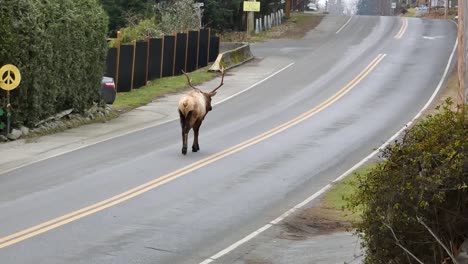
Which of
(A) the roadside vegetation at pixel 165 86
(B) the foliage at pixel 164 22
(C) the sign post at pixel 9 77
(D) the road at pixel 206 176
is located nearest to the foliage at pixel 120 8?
(B) the foliage at pixel 164 22

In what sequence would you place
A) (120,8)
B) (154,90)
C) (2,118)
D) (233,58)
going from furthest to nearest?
(120,8) → (233,58) → (154,90) → (2,118)

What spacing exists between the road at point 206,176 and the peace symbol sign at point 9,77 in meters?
2.24

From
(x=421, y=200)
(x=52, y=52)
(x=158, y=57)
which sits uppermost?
(x=52, y=52)

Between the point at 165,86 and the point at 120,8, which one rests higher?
the point at 120,8

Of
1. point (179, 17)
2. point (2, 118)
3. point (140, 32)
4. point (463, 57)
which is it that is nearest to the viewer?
point (463, 57)

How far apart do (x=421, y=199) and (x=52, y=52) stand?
18108 mm

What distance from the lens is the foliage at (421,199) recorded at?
23.6ft

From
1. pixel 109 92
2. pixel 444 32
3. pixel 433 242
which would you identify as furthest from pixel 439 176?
pixel 444 32

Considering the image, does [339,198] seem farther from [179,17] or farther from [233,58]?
[179,17]

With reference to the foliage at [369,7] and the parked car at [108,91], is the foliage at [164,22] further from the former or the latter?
the foliage at [369,7]

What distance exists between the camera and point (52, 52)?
23953 mm

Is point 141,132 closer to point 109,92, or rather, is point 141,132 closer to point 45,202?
point 109,92

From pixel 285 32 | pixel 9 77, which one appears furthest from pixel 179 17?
pixel 9 77

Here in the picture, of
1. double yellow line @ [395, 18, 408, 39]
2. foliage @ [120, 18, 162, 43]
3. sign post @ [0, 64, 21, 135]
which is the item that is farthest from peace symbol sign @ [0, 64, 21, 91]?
double yellow line @ [395, 18, 408, 39]
